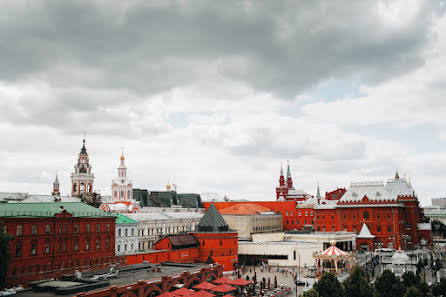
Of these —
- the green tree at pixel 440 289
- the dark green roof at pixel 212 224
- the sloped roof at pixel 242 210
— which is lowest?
the green tree at pixel 440 289

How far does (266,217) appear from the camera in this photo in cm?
10594

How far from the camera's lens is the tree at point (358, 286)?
45.1m

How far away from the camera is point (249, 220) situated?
9675 cm

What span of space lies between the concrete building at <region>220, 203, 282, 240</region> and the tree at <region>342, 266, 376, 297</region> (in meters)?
50.1

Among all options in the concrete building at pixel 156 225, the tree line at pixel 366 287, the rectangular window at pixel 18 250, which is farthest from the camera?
the concrete building at pixel 156 225

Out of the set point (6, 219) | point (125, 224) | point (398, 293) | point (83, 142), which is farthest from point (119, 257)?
point (83, 142)

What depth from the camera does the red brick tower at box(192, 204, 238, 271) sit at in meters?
75.4

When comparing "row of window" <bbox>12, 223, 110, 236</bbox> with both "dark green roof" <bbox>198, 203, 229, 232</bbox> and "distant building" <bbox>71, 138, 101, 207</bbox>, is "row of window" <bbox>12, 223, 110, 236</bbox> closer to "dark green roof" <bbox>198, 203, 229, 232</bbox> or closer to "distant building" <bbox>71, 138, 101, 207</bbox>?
"dark green roof" <bbox>198, 203, 229, 232</bbox>

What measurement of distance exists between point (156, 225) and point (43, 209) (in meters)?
33.1

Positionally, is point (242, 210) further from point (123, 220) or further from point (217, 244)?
point (123, 220)

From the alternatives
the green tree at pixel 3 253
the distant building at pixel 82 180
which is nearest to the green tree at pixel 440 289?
the green tree at pixel 3 253

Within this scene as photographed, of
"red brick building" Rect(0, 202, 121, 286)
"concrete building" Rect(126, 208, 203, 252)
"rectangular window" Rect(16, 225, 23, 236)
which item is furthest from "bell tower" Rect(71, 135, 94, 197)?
"rectangular window" Rect(16, 225, 23, 236)

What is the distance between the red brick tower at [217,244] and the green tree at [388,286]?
32359mm

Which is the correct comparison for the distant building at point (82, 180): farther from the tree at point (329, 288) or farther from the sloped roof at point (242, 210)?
the tree at point (329, 288)
